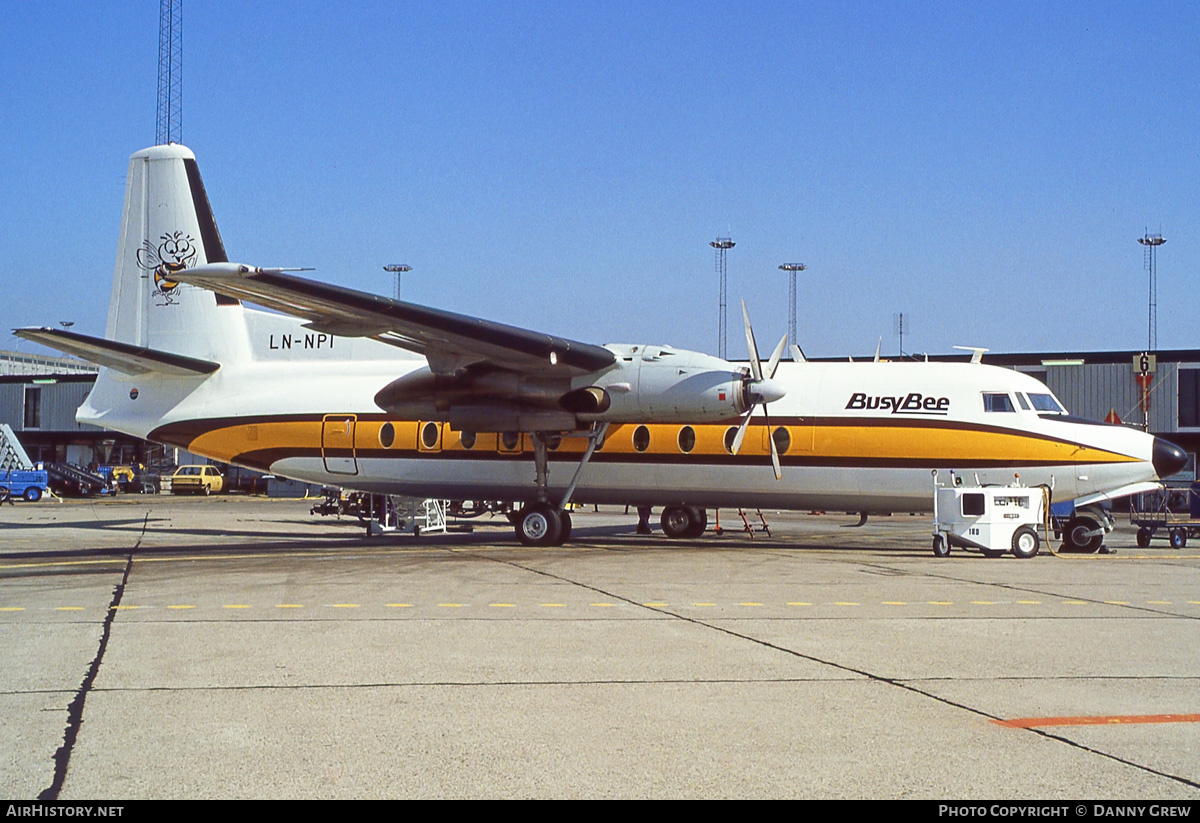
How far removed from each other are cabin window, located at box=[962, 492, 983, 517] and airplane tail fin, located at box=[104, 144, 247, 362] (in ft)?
54.0

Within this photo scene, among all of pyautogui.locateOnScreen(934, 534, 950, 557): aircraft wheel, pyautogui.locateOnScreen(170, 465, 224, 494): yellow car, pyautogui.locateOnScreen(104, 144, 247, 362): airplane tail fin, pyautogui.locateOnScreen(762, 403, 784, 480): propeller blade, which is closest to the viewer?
pyautogui.locateOnScreen(934, 534, 950, 557): aircraft wheel

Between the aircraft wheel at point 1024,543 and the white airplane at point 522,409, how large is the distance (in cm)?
130

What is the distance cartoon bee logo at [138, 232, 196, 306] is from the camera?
85.3ft

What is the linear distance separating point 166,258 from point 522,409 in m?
10.8

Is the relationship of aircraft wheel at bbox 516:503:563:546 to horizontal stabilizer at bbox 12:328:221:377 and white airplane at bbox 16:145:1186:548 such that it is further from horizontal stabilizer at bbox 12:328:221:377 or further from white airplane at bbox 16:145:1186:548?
horizontal stabilizer at bbox 12:328:221:377

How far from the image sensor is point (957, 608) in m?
12.1

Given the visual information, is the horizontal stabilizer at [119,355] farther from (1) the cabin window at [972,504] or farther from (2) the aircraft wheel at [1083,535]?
(2) the aircraft wheel at [1083,535]

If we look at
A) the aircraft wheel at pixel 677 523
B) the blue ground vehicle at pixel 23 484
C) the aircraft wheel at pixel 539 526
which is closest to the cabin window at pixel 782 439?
the aircraft wheel at pixel 539 526

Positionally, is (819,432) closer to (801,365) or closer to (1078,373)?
(801,365)

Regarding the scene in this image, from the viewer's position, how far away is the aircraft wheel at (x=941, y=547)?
66.0ft

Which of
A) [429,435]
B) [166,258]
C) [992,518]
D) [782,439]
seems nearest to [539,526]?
[429,435]

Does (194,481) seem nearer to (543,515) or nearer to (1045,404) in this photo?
(543,515)

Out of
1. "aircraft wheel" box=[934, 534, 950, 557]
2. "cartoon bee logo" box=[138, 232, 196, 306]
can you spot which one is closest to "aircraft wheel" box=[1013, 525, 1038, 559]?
"aircraft wheel" box=[934, 534, 950, 557]
